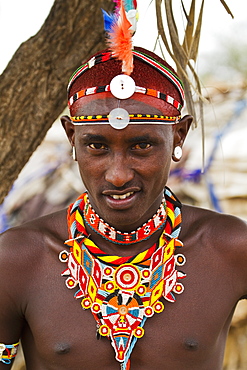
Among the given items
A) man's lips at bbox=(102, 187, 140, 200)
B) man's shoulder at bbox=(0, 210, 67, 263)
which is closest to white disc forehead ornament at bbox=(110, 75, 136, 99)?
man's lips at bbox=(102, 187, 140, 200)

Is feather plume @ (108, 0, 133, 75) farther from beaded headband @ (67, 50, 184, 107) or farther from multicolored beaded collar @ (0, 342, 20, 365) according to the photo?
multicolored beaded collar @ (0, 342, 20, 365)

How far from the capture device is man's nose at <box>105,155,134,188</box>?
86.3 inches

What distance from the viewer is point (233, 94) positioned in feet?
18.5

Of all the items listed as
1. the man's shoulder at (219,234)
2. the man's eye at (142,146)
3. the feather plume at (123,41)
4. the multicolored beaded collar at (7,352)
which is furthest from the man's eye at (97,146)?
the multicolored beaded collar at (7,352)

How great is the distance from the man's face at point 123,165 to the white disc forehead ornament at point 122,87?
0.06 m

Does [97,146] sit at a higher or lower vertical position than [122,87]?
lower

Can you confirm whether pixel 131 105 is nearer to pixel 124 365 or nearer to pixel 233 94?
pixel 124 365

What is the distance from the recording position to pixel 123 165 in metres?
2.21

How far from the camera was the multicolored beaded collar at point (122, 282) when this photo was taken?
242 centimetres

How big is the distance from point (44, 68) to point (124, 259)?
1.19 metres

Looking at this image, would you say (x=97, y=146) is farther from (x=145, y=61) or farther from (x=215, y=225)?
(x=215, y=225)

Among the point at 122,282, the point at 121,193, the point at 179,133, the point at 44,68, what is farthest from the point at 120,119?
the point at 44,68

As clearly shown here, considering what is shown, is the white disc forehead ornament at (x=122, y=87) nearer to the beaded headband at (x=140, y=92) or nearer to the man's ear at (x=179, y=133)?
the beaded headband at (x=140, y=92)

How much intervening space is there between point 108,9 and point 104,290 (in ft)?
4.85
